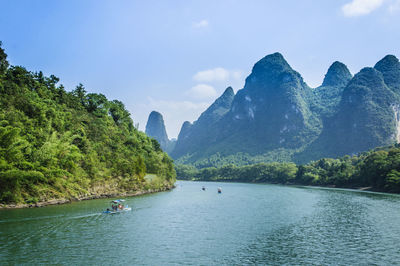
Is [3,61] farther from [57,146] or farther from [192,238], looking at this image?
[192,238]

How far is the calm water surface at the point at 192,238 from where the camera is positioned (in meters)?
23.0

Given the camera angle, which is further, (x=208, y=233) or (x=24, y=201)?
(x=24, y=201)

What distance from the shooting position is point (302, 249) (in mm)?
26422

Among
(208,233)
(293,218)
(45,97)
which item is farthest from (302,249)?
(45,97)

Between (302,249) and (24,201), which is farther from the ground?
(24,201)

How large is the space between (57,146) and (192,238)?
31.6m

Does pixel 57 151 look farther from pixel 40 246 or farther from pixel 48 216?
pixel 40 246

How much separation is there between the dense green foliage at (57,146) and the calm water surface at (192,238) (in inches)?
199

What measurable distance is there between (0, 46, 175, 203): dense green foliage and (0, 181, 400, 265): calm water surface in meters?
5.05

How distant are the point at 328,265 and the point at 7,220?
110 ft

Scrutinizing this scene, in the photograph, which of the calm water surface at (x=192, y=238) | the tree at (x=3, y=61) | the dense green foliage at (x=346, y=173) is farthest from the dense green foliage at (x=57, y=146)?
the dense green foliage at (x=346, y=173)

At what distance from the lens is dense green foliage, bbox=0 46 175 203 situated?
1594 inches

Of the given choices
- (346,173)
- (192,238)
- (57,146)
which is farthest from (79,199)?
(346,173)

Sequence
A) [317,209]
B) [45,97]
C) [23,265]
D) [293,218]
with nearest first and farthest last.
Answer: [23,265] → [293,218] → [317,209] → [45,97]
